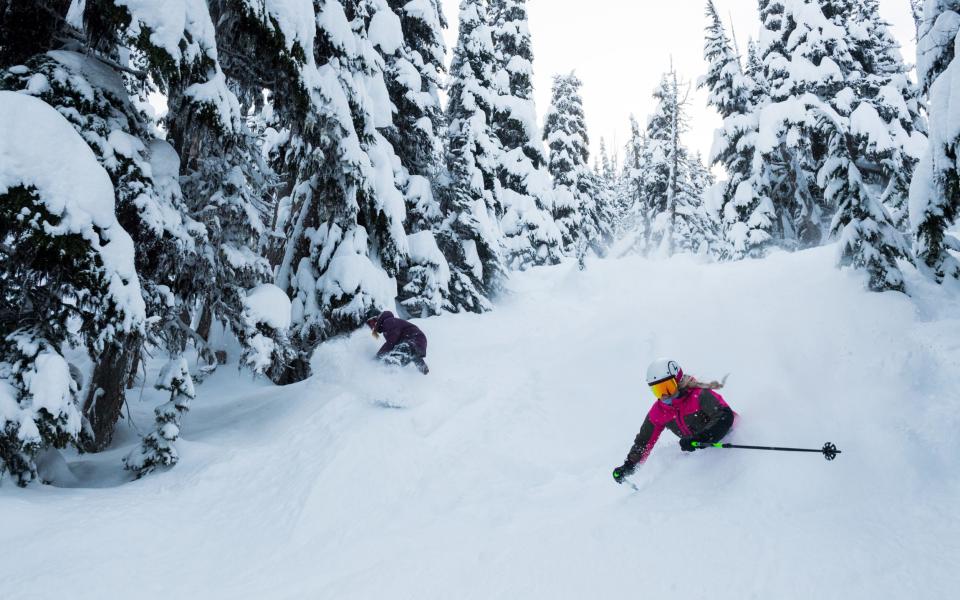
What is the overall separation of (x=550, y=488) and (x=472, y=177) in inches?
491

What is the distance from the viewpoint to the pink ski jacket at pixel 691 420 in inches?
216

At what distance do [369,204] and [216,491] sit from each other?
19.5 feet

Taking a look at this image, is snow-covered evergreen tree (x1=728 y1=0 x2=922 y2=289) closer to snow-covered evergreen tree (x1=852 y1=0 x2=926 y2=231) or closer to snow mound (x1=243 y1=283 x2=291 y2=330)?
snow-covered evergreen tree (x1=852 y1=0 x2=926 y2=231)

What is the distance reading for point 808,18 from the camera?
A: 66.5ft

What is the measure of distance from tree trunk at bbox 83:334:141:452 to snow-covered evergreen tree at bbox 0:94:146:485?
2.07 m

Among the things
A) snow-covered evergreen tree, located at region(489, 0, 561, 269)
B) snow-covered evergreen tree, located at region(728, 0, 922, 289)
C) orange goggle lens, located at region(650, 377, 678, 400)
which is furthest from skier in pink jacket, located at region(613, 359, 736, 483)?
snow-covered evergreen tree, located at region(489, 0, 561, 269)

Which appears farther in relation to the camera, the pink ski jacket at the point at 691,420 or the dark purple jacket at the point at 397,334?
the dark purple jacket at the point at 397,334

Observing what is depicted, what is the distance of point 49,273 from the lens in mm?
4422

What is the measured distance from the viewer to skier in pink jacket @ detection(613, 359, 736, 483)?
18.0 ft

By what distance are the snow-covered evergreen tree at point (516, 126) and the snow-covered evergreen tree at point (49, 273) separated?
57.0ft

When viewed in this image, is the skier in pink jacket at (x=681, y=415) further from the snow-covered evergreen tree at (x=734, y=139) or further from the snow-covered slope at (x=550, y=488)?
the snow-covered evergreen tree at (x=734, y=139)

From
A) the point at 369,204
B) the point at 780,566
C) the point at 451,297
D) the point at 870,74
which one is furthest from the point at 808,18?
the point at 780,566

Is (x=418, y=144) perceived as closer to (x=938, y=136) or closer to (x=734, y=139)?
(x=938, y=136)

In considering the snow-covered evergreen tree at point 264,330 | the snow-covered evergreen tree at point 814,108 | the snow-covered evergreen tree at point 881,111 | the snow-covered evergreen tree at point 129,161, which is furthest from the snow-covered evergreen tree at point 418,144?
the snow-covered evergreen tree at point 881,111
